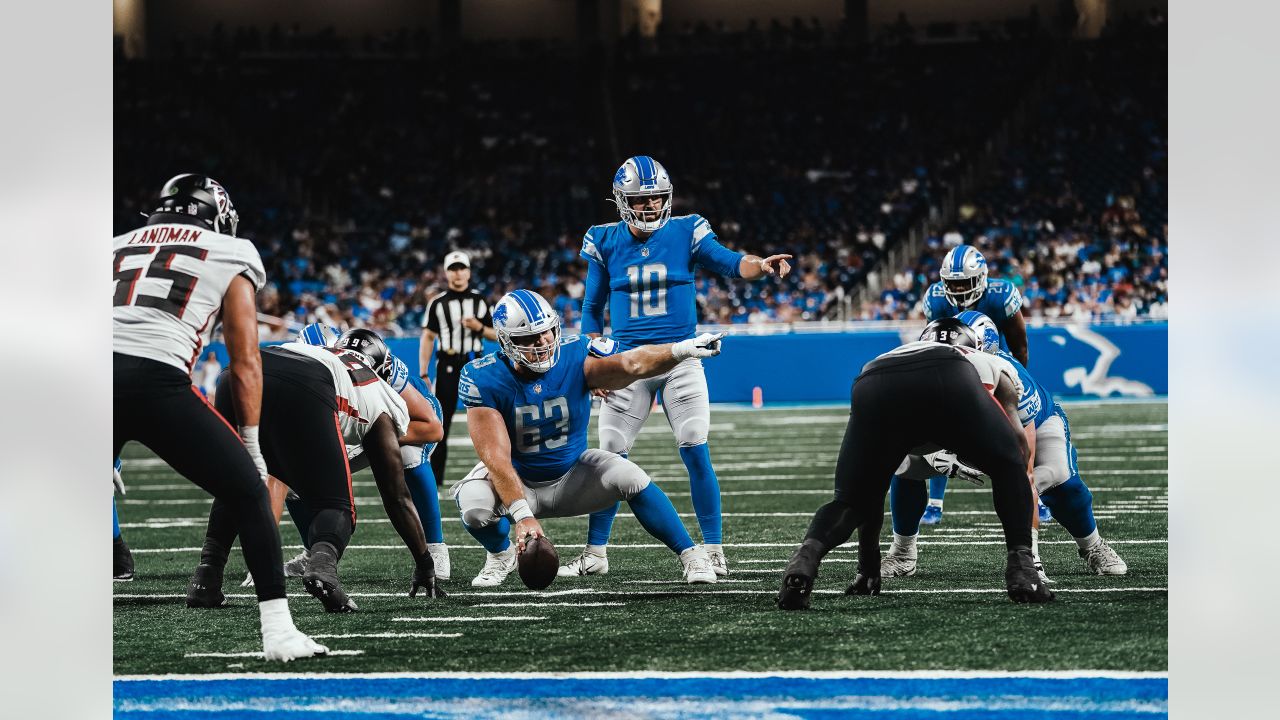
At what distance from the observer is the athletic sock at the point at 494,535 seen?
5289 millimetres

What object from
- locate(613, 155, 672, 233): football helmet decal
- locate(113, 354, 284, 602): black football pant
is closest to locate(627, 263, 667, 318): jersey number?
locate(613, 155, 672, 233): football helmet decal

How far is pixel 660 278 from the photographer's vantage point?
19.1 ft

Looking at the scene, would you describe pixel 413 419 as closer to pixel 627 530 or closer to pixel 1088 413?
pixel 627 530

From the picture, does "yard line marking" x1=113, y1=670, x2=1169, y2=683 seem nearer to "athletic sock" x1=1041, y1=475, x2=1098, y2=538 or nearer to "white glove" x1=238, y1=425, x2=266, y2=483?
"white glove" x1=238, y1=425, x2=266, y2=483

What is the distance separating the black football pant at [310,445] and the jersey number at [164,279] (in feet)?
3.36

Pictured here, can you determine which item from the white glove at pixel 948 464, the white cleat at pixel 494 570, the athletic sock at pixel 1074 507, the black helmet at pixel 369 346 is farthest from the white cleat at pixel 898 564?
the black helmet at pixel 369 346

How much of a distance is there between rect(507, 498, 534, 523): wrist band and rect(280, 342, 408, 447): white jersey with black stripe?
732 mm

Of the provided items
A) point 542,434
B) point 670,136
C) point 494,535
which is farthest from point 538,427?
point 670,136

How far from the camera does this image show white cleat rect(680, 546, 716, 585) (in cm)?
514

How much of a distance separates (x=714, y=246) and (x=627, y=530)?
73.2 inches

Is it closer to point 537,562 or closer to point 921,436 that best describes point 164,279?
point 537,562

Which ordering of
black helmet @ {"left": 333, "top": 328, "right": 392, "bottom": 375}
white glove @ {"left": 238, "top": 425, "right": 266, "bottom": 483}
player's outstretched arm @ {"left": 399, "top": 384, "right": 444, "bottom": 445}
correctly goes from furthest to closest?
black helmet @ {"left": 333, "top": 328, "right": 392, "bottom": 375}
player's outstretched arm @ {"left": 399, "top": 384, "right": 444, "bottom": 445}
white glove @ {"left": 238, "top": 425, "right": 266, "bottom": 483}

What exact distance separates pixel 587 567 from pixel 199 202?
7.47ft
